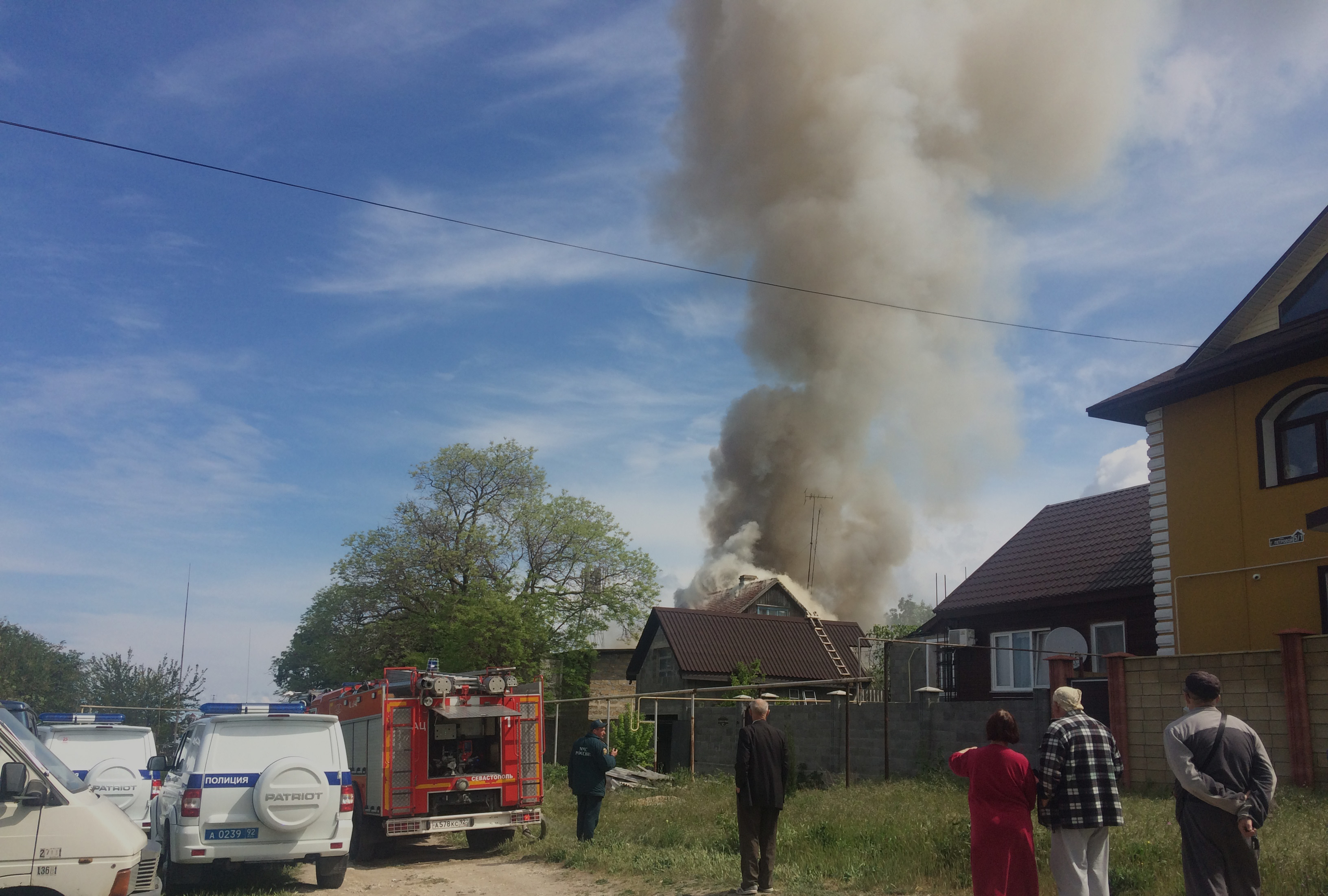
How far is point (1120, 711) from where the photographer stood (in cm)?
1328

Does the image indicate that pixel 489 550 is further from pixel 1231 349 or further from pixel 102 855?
pixel 102 855

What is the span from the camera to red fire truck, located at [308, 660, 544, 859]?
13.3 m

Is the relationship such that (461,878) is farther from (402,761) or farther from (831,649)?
(831,649)

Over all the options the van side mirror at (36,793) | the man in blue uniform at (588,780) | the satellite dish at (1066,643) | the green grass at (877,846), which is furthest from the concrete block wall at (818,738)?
the van side mirror at (36,793)

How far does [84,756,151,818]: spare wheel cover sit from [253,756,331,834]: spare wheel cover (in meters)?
4.31

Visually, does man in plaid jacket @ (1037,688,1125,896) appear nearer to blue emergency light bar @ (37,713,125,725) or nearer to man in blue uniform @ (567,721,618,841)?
man in blue uniform @ (567,721,618,841)

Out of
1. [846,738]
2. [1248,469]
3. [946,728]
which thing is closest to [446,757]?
[846,738]

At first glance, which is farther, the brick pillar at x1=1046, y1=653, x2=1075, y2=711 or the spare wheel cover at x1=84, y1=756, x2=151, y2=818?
the spare wheel cover at x1=84, y1=756, x2=151, y2=818

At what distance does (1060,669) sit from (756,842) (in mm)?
5841

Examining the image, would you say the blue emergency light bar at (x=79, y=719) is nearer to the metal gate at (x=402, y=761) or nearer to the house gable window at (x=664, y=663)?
the metal gate at (x=402, y=761)

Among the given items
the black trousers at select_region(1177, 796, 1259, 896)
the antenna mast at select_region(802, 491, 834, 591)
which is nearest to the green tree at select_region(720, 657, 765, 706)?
the antenna mast at select_region(802, 491, 834, 591)

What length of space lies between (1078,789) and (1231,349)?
12529 millimetres

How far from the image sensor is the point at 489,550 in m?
38.9

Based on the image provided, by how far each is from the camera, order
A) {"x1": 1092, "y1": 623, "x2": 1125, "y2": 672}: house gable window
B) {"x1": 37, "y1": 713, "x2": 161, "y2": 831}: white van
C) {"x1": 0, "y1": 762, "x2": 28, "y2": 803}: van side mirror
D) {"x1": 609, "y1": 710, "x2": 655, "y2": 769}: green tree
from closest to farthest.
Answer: {"x1": 0, "y1": 762, "x2": 28, "y2": 803}: van side mirror < {"x1": 37, "y1": 713, "x2": 161, "y2": 831}: white van < {"x1": 1092, "y1": 623, "x2": 1125, "y2": 672}: house gable window < {"x1": 609, "y1": 710, "x2": 655, "y2": 769}: green tree
